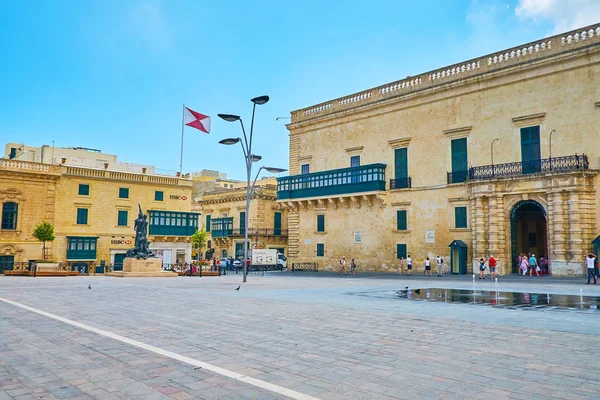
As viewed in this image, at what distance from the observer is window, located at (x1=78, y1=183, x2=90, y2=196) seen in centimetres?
3906

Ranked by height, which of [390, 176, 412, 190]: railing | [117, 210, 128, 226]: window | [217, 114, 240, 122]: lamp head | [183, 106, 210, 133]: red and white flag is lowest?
[117, 210, 128, 226]: window

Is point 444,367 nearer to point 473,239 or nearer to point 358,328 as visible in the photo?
point 358,328

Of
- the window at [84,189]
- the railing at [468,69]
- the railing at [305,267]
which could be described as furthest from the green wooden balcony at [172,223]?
the railing at [468,69]

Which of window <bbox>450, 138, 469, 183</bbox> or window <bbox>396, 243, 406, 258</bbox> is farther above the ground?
window <bbox>450, 138, 469, 183</bbox>

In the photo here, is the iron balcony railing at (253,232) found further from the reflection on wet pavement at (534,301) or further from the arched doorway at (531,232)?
the reflection on wet pavement at (534,301)

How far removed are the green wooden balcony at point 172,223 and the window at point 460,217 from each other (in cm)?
2529

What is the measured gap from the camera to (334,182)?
117 feet

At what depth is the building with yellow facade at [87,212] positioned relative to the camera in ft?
117

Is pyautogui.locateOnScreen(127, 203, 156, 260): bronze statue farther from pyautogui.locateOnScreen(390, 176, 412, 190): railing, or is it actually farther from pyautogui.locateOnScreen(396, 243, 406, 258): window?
pyautogui.locateOnScreen(390, 176, 412, 190): railing

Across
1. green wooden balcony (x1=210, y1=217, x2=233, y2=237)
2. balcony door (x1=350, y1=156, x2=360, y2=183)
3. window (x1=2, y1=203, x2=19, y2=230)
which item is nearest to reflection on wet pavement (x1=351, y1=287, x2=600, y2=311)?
balcony door (x1=350, y1=156, x2=360, y2=183)

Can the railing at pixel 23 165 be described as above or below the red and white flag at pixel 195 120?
below

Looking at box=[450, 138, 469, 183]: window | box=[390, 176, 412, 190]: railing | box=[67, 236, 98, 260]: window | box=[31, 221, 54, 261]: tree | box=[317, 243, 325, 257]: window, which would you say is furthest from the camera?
box=[67, 236, 98, 260]: window

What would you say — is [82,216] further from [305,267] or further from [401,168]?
[401,168]

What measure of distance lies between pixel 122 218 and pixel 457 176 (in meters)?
28.4
